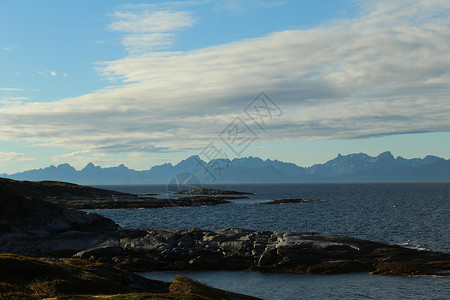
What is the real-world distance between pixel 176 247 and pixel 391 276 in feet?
79.3

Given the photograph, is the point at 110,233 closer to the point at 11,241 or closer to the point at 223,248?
the point at 11,241

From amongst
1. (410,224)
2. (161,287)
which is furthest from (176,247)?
(410,224)

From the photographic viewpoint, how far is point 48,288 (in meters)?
26.9

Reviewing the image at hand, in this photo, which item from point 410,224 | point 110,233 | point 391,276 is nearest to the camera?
point 391,276

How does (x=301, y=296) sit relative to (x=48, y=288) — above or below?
below

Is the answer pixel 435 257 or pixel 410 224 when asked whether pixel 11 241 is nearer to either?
pixel 435 257

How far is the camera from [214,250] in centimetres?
5075

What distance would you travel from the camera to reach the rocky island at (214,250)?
4581cm

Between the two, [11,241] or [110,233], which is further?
[110,233]

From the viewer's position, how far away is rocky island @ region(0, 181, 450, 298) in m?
45.8

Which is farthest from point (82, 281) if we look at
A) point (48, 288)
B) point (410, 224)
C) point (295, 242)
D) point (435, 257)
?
point (410, 224)

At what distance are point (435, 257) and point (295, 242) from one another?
15.0m

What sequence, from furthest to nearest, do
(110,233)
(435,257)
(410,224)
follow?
(410,224) < (110,233) < (435,257)

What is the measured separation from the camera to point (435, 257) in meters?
46.2
